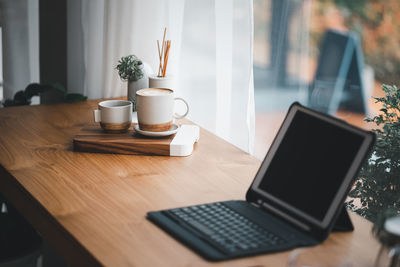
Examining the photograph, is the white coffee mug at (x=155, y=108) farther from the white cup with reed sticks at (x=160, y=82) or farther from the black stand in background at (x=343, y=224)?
the black stand in background at (x=343, y=224)

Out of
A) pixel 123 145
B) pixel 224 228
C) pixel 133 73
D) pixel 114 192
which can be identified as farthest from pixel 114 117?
pixel 224 228

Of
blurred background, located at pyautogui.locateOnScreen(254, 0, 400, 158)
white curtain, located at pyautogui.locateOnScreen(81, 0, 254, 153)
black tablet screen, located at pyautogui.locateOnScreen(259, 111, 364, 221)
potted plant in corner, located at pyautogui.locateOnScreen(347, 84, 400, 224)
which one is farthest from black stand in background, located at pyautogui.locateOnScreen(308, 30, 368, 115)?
black tablet screen, located at pyautogui.locateOnScreen(259, 111, 364, 221)

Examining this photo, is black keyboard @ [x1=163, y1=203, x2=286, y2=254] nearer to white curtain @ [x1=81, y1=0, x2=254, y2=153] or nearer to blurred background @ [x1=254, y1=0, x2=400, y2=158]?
white curtain @ [x1=81, y1=0, x2=254, y2=153]

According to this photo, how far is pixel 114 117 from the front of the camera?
150cm

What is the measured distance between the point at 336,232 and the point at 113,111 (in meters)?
0.76

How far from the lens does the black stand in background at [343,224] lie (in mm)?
1011

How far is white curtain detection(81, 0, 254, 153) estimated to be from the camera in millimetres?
1645

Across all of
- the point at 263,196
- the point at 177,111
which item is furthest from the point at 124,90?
the point at 263,196

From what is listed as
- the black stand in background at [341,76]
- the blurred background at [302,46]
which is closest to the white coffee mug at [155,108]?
the blurred background at [302,46]

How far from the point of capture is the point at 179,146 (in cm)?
141

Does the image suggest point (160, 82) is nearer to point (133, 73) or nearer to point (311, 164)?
point (133, 73)

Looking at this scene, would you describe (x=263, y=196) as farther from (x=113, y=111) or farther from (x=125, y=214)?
(x=113, y=111)

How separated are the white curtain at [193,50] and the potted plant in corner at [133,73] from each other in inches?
8.7

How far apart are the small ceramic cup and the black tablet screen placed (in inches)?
22.6
